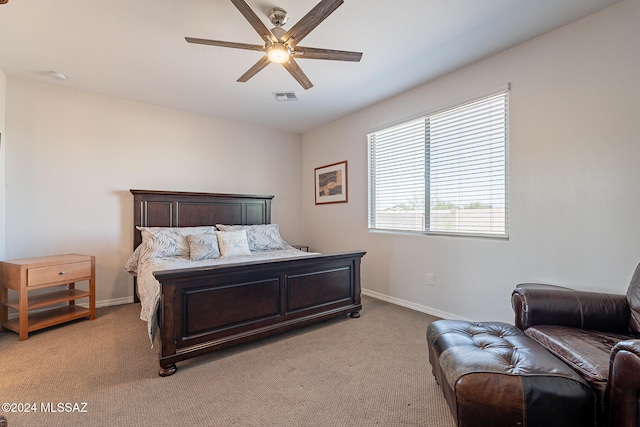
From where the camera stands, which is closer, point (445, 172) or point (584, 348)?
point (584, 348)

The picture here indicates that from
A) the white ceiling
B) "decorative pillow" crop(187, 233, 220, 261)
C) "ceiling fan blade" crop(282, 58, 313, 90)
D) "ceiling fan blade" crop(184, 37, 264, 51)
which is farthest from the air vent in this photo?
"decorative pillow" crop(187, 233, 220, 261)

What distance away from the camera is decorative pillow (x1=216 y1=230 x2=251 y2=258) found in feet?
11.5

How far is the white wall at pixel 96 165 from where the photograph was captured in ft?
10.5

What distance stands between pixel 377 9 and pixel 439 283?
267cm

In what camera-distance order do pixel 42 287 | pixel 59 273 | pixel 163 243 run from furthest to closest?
pixel 163 243 < pixel 59 273 < pixel 42 287

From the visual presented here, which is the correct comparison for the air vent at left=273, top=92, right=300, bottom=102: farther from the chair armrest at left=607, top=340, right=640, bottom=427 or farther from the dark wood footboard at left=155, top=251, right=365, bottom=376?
the chair armrest at left=607, top=340, right=640, bottom=427

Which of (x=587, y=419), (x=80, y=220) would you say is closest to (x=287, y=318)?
(x=587, y=419)

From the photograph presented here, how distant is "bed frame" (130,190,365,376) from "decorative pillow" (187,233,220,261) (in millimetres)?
906

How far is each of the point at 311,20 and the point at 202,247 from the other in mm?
2597

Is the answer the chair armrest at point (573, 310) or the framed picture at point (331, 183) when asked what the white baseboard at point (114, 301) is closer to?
the framed picture at point (331, 183)

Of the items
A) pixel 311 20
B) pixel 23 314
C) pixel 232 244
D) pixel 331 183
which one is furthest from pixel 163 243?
pixel 311 20

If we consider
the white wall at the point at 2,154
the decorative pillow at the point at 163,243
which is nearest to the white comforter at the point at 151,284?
the decorative pillow at the point at 163,243

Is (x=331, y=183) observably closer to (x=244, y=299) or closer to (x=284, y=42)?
(x=244, y=299)

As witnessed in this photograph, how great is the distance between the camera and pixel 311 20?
5.88 ft
